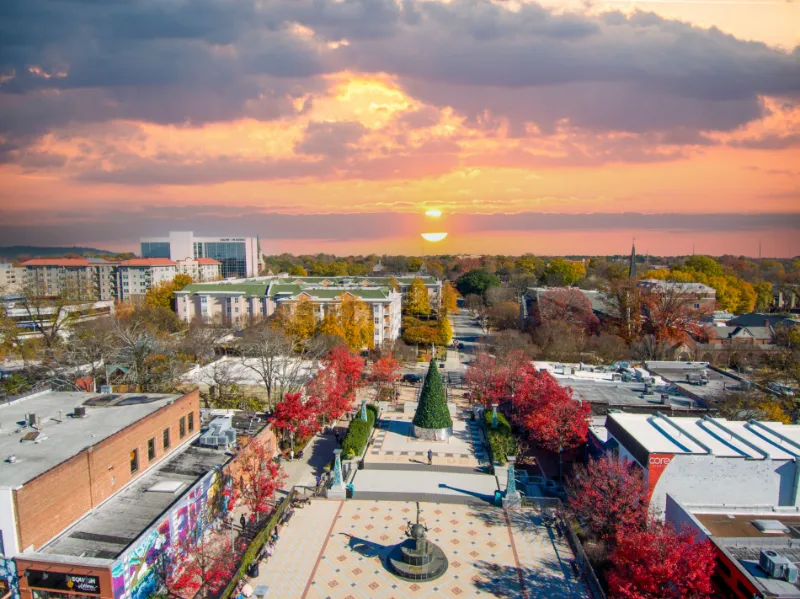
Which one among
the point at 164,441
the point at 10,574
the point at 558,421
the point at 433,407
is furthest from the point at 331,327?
the point at 10,574

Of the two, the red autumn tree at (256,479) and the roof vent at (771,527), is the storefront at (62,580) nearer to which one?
the red autumn tree at (256,479)

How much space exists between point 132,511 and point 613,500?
54.8ft

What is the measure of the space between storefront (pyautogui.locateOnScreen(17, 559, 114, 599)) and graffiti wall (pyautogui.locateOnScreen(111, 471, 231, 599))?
1.09 feet

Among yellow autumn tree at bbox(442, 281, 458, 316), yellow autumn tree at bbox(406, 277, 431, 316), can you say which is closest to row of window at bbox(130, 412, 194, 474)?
yellow autumn tree at bbox(442, 281, 458, 316)

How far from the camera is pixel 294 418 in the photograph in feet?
89.5

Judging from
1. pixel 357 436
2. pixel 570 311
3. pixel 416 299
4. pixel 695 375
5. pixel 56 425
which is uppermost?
pixel 416 299

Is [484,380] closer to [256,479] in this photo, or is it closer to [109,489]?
[256,479]

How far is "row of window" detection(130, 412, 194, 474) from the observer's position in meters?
18.9

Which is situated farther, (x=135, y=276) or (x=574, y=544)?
(x=135, y=276)

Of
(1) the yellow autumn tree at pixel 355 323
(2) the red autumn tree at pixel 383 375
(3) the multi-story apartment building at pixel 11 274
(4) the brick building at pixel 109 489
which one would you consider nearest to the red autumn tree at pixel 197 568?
(4) the brick building at pixel 109 489

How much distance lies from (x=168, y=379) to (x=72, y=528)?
20.4 meters

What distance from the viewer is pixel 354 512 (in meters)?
22.8

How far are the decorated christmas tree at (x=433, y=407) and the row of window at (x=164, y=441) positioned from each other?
43.9ft

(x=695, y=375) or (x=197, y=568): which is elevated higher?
(x=695, y=375)
